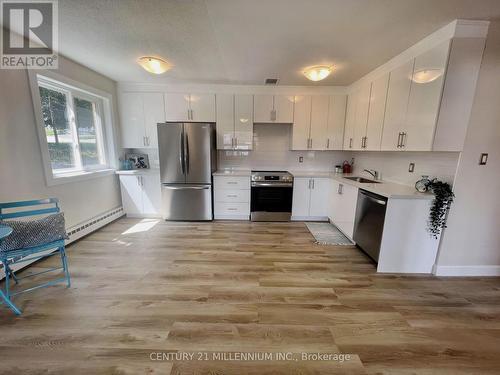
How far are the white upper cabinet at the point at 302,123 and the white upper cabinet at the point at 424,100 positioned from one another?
171cm

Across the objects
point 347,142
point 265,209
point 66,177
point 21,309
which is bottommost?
point 21,309

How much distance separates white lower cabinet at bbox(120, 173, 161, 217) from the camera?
3.73 meters

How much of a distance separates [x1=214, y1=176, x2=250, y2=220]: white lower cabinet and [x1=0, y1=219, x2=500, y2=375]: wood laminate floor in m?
1.26

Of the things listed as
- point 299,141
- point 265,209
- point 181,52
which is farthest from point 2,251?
point 299,141

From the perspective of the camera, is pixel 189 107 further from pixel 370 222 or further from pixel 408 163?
pixel 408 163

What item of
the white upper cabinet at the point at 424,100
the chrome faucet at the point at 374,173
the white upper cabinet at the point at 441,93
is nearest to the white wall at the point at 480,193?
the white upper cabinet at the point at 441,93

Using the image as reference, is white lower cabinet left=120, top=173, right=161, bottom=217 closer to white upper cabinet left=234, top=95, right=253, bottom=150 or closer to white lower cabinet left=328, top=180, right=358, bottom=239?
white upper cabinet left=234, top=95, right=253, bottom=150

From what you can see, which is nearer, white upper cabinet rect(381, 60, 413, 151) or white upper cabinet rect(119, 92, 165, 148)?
white upper cabinet rect(381, 60, 413, 151)

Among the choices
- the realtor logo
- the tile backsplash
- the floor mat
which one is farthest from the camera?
the tile backsplash

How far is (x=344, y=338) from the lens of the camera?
4.77 feet

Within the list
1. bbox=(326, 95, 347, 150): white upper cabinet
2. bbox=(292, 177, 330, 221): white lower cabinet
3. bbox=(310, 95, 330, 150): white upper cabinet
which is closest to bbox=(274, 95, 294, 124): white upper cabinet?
bbox=(310, 95, 330, 150): white upper cabinet

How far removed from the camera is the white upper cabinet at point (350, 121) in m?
3.41

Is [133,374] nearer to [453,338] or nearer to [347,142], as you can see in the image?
[453,338]

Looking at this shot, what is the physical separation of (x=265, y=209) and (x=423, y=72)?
107 inches
